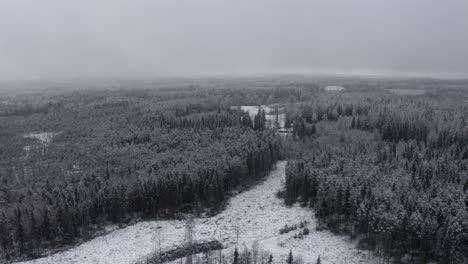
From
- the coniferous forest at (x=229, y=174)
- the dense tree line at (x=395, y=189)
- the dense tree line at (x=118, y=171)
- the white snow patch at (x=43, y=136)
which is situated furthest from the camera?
the white snow patch at (x=43, y=136)

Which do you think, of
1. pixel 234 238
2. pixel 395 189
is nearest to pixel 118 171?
pixel 234 238

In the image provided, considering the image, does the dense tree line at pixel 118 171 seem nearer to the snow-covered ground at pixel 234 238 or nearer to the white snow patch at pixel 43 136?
the white snow patch at pixel 43 136

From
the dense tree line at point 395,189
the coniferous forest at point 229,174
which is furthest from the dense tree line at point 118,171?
the dense tree line at point 395,189

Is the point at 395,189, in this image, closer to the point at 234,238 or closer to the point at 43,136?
the point at 234,238

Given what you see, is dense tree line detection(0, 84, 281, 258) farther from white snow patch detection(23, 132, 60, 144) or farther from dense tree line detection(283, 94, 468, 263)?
dense tree line detection(283, 94, 468, 263)

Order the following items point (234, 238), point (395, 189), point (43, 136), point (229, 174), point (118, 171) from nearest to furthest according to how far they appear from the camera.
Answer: point (234, 238)
point (395, 189)
point (118, 171)
point (229, 174)
point (43, 136)

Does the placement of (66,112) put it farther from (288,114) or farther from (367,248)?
(367,248)

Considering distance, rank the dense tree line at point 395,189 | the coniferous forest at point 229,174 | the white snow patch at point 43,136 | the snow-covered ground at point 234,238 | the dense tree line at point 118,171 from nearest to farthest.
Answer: the dense tree line at point 395,189
the coniferous forest at point 229,174
the snow-covered ground at point 234,238
the dense tree line at point 118,171
the white snow patch at point 43,136
